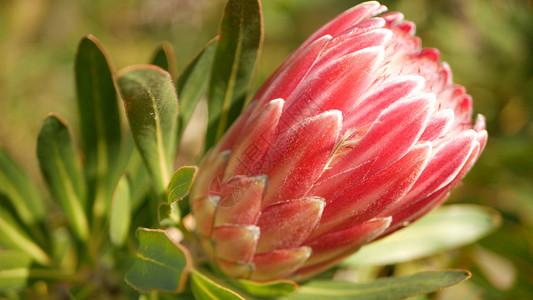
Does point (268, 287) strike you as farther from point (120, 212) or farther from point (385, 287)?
point (120, 212)

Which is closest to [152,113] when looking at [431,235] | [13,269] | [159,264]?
[159,264]

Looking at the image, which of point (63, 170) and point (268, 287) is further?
point (63, 170)

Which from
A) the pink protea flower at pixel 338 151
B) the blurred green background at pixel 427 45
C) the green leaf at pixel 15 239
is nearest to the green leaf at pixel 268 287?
the pink protea flower at pixel 338 151

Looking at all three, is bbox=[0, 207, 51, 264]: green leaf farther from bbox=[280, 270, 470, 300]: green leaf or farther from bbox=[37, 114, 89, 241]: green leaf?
bbox=[280, 270, 470, 300]: green leaf

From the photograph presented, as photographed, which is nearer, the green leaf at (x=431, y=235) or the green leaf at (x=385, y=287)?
the green leaf at (x=385, y=287)

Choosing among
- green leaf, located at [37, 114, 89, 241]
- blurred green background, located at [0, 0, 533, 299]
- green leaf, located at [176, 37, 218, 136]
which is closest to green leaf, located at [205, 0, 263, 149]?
green leaf, located at [176, 37, 218, 136]

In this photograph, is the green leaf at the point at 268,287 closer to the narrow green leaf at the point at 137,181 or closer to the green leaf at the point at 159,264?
the green leaf at the point at 159,264
